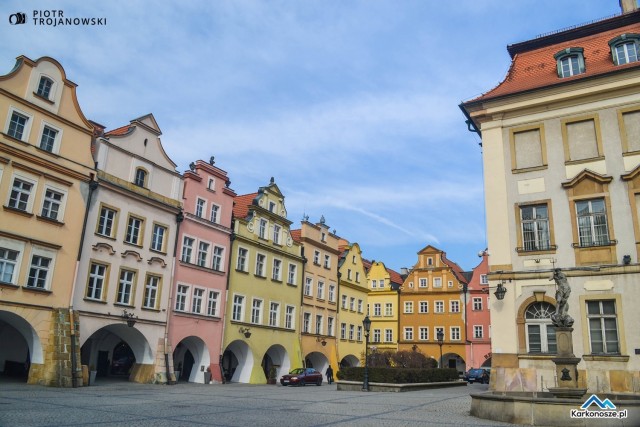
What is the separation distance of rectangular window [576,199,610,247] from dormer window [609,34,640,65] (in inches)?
238

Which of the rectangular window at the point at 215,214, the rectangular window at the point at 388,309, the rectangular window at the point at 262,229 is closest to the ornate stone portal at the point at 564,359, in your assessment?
the rectangular window at the point at 215,214

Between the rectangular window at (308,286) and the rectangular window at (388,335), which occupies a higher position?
the rectangular window at (308,286)

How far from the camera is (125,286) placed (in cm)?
2888

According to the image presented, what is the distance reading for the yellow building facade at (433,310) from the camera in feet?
191

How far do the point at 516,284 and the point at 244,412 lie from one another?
39.3 feet

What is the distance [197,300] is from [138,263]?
5.26 metres

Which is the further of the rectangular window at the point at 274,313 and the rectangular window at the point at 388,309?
the rectangular window at the point at 388,309

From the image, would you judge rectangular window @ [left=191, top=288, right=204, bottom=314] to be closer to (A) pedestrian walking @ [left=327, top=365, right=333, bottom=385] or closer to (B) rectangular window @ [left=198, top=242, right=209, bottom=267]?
(B) rectangular window @ [left=198, top=242, right=209, bottom=267]

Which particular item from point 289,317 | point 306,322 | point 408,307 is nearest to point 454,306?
point 408,307

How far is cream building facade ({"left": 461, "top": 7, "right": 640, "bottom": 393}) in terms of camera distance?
19547mm

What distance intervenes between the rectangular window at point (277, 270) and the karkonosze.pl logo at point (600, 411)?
98.2 feet

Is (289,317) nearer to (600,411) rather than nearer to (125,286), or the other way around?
(125,286)

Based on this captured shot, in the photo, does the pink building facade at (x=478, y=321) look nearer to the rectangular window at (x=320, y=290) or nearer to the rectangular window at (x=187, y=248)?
the rectangular window at (x=320, y=290)

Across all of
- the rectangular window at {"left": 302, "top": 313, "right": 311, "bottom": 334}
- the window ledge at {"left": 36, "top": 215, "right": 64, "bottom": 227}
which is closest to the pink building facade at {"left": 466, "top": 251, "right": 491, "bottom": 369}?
the rectangular window at {"left": 302, "top": 313, "right": 311, "bottom": 334}
